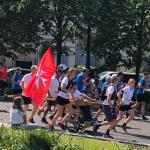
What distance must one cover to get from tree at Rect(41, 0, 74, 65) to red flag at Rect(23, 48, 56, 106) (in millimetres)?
14192

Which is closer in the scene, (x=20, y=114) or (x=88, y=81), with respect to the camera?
(x=20, y=114)

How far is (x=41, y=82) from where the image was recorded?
1566 cm

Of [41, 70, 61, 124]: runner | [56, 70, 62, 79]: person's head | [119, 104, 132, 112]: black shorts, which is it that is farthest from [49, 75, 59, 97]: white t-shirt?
[119, 104, 132, 112]: black shorts

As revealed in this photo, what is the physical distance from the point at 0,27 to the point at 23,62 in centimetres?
2706

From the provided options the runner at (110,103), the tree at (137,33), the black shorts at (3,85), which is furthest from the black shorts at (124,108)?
the tree at (137,33)

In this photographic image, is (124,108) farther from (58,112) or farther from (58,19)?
(58,19)

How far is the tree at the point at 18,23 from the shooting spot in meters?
32.6

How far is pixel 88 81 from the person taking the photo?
2112 cm

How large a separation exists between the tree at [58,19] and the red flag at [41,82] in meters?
14.2

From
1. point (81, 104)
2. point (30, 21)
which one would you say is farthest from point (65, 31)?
point (81, 104)

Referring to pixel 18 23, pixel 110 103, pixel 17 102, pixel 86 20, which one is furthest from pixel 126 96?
pixel 18 23

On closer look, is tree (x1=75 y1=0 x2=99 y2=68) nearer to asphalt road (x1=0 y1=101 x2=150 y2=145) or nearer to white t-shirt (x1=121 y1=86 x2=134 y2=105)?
asphalt road (x1=0 y1=101 x2=150 y2=145)

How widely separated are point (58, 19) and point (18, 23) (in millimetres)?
2440

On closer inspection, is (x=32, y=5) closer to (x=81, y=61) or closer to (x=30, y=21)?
(x=30, y=21)
